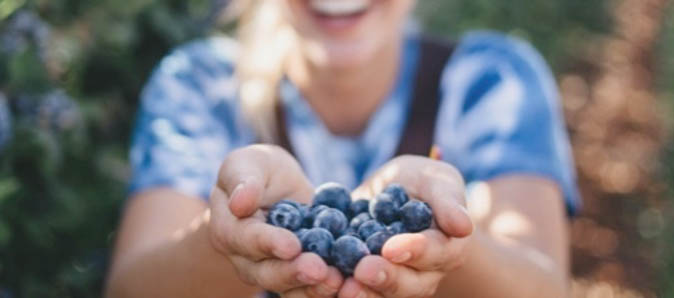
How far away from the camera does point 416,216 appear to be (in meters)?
1.02

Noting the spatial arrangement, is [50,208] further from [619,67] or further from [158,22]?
[619,67]

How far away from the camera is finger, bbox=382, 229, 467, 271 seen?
954 mm

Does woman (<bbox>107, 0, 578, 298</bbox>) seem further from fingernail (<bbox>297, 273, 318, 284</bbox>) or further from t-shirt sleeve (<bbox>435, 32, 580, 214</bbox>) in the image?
fingernail (<bbox>297, 273, 318, 284</bbox>)

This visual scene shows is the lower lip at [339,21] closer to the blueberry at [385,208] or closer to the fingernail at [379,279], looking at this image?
the blueberry at [385,208]

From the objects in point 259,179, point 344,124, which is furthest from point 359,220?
point 344,124

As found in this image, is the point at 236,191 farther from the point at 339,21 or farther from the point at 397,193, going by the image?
the point at 339,21

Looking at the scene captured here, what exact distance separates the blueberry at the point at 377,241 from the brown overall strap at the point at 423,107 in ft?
2.26

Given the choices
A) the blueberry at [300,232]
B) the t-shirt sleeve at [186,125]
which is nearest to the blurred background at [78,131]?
the t-shirt sleeve at [186,125]

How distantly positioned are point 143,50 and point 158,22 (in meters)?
0.08

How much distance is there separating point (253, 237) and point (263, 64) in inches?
34.3

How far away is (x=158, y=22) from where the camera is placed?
6.50ft

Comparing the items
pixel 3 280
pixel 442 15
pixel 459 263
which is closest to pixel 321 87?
pixel 3 280

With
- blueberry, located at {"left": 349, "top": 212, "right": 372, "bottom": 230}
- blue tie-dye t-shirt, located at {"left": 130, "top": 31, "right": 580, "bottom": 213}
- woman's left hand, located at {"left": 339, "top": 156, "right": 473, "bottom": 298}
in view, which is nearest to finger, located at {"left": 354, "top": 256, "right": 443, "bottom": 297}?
woman's left hand, located at {"left": 339, "top": 156, "right": 473, "bottom": 298}

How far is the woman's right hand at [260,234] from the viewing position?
953 mm
